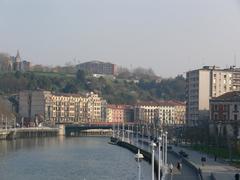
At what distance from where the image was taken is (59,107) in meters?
94.6

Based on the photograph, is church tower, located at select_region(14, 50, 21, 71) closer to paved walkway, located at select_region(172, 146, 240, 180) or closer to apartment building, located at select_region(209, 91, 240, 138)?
apartment building, located at select_region(209, 91, 240, 138)

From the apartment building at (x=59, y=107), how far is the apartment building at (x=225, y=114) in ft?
129

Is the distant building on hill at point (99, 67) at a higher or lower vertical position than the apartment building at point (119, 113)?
higher

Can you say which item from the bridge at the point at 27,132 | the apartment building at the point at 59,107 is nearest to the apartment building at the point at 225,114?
the bridge at the point at 27,132

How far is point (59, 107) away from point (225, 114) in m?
44.8

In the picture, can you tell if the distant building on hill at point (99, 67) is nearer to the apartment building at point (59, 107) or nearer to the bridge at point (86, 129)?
the apartment building at point (59, 107)

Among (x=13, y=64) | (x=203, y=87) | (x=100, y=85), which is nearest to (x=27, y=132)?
(x=203, y=87)

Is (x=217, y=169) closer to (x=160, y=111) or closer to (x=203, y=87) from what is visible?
(x=203, y=87)

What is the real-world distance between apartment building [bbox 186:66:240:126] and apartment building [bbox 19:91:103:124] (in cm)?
2803

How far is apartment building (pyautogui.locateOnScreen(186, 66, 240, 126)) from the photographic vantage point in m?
63.8

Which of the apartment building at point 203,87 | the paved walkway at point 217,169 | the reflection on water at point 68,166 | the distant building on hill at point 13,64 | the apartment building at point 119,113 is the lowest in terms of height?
the reflection on water at point 68,166

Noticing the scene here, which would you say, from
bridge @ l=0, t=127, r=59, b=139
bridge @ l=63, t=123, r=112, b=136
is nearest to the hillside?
bridge @ l=63, t=123, r=112, b=136

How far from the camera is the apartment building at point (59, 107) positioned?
305ft

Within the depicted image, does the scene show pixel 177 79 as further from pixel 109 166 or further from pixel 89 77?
pixel 109 166
